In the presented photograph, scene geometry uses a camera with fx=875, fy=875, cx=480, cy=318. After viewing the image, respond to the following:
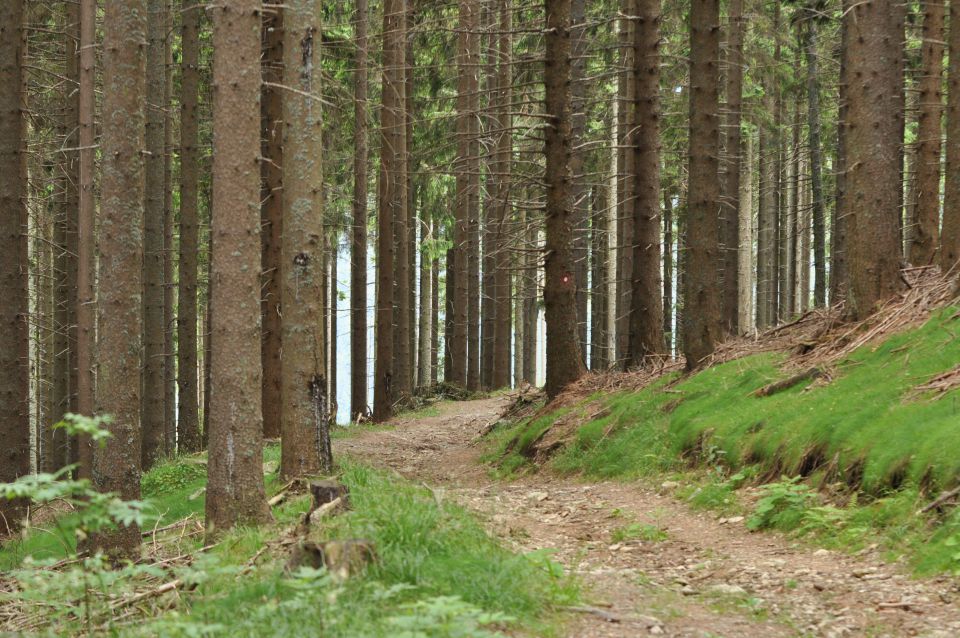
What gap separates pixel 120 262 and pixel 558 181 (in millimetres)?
7500

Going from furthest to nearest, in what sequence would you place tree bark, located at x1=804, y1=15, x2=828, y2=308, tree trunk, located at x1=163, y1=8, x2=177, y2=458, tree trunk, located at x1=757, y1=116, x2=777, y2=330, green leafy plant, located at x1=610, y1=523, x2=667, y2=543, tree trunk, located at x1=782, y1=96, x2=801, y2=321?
tree trunk, located at x1=757, y1=116, x2=777, y2=330 < tree trunk, located at x1=782, y1=96, x2=801, y2=321 < tree bark, located at x1=804, y1=15, x2=828, y2=308 < tree trunk, located at x1=163, y1=8, x2=177, y2=458 < green leafy plant, located at x1=610, y1=523, x2=667, y2=543

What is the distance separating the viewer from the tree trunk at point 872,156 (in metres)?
10.4

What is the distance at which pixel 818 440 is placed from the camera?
8.34 metres

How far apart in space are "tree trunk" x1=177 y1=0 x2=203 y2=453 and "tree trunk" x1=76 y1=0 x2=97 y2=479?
3.03 m

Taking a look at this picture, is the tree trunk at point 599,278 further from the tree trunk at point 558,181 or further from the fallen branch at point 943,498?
the fallen branch at point 943,498

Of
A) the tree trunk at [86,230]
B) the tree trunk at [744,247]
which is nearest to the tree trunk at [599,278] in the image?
the tree trunk at [744,247]

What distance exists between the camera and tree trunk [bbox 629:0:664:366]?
49.2 feet

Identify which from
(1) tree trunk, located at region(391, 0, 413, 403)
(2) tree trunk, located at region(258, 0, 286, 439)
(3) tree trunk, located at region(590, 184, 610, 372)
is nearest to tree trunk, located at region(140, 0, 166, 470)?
(2) tree trunk, located at region(258, 0, 286, 439)

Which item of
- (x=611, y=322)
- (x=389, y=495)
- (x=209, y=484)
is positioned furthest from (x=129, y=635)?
(x=611, y=322)

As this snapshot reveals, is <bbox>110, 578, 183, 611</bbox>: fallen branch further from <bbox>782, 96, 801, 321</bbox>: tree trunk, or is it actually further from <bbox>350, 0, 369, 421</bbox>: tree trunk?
<bbox>782, 96, 801, 321</bbox>: tree trunk

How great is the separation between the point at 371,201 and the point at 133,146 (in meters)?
27.8

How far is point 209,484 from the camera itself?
8.20 meters

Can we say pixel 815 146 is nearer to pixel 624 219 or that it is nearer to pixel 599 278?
pixel 624 219

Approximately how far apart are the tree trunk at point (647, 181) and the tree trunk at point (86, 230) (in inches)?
348
